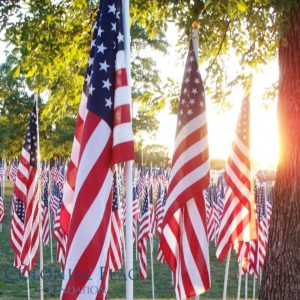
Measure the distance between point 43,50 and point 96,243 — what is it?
472cm

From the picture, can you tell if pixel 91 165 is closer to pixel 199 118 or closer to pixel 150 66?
pixel 199 118

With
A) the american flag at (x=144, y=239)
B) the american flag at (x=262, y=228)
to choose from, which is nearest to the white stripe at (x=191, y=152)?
the american flag at (x=262, y=228)

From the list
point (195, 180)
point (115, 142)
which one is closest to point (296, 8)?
point (195, 180)

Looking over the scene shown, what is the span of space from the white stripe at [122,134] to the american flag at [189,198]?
104 centimetres

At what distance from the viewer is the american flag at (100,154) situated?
4.42 meters

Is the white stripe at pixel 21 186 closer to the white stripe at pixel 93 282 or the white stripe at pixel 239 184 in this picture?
the white stripe at pixel 239 184

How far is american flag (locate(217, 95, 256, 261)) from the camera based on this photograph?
7781 mm

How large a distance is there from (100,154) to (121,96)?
52 centimetres

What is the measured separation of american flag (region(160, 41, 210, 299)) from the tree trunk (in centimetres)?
196

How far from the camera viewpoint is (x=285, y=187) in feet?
23.2

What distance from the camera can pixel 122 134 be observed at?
4.51 m

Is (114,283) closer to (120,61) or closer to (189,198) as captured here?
(189,198)

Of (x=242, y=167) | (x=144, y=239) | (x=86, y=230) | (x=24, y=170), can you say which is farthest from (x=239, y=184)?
(x=144, y=239)

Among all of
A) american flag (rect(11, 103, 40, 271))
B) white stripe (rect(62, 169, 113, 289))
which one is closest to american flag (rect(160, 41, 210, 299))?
white stripe (rect(62, 169, 113, 289))
